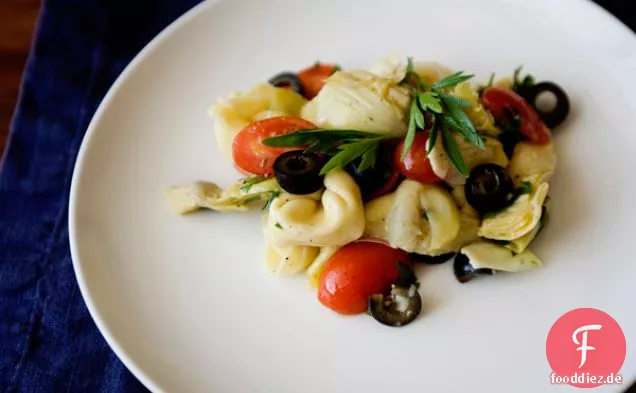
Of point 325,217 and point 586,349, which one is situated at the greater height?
point 586,349

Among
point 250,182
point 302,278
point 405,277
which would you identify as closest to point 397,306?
point 405,277

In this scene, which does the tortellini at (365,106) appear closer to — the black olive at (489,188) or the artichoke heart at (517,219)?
the black olive at (489,188)

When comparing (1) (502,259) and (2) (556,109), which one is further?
(2) (556,109)

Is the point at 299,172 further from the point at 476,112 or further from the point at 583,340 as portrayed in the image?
the point at 583,340

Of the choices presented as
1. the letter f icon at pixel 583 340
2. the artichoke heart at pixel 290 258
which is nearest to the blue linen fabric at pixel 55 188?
the artichoke heart at pixel 290 258

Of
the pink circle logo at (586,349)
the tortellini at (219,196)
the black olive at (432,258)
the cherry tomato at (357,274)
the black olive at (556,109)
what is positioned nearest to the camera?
the pink circle logo at (586,349)

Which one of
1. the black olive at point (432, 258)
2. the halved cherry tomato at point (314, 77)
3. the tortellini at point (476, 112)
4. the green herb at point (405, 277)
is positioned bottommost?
the green herb at point (405, 277)
